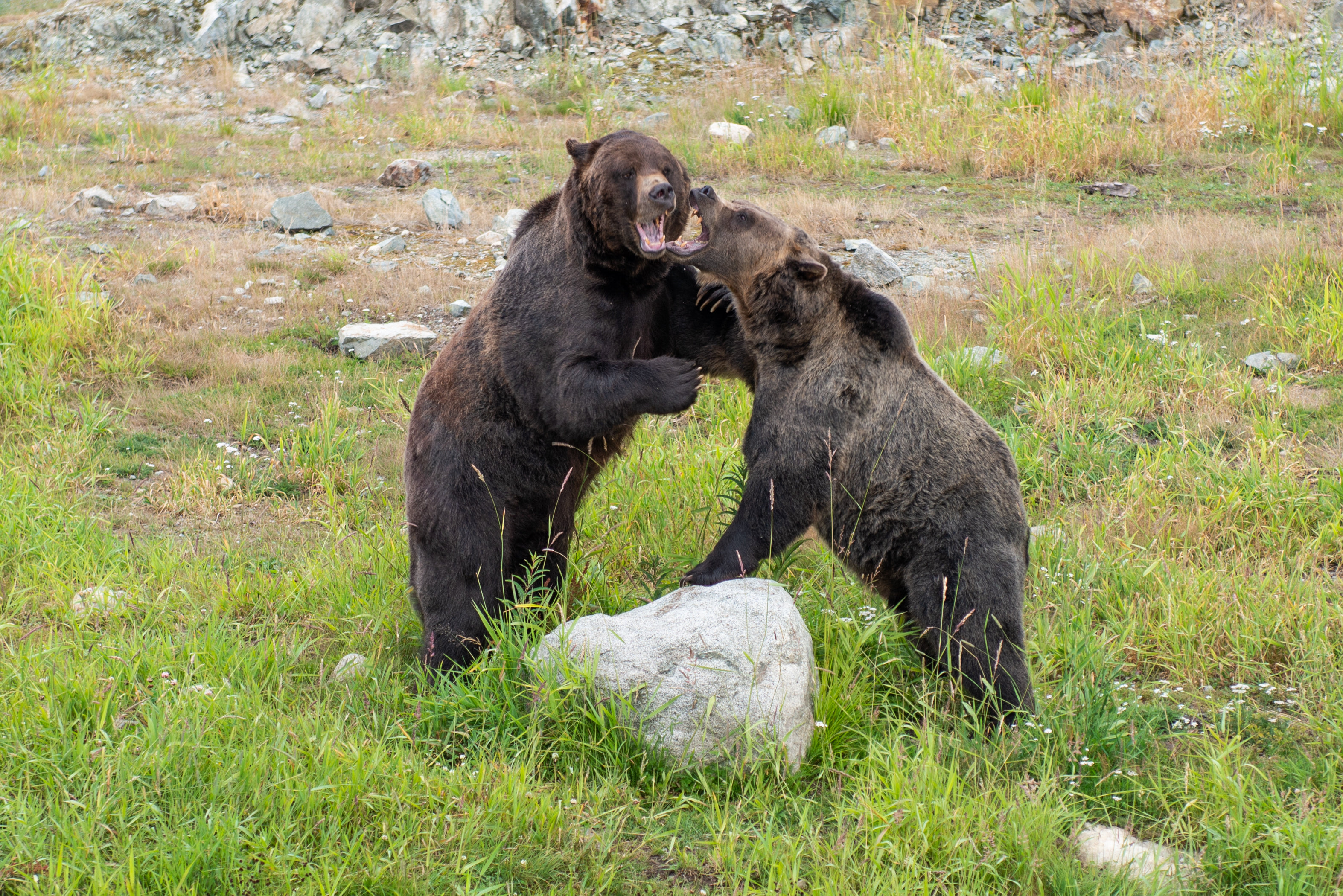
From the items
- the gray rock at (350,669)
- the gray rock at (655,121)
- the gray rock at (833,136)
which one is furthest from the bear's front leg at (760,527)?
the gray rock at (655,121)

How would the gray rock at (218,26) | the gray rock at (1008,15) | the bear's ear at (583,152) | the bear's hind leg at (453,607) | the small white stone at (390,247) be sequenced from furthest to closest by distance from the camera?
the gray rock at (218,26) < the gray rock at (1008,15) < the small white stone at (390,247) < the bear's ear at (583,152) < the bear's hind leg at (453,607)

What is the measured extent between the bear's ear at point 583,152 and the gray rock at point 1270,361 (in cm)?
399

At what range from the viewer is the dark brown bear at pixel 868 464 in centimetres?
370

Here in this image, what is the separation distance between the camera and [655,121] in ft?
41.7

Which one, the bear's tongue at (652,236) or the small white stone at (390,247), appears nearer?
the bear's tongue at (652,236)

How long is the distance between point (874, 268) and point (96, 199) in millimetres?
6894

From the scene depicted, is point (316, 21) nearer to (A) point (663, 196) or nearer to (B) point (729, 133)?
(B) point (729, 133)

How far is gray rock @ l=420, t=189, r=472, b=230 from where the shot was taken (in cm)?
975

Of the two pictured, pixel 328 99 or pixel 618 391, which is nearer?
pixel 618 391

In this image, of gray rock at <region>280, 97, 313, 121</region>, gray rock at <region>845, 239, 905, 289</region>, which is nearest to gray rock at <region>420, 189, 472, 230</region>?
gray rock at <region>845, 239, 905, 289</region>

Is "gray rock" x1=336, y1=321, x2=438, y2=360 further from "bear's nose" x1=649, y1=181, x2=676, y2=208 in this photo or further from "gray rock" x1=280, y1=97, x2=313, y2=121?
"gray rock" x1=280, y1=97, x2=313, y2=121

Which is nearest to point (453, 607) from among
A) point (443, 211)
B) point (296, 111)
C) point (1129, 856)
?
point (1129, 856)

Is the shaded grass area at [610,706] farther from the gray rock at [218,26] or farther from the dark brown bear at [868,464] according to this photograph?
the gray rock at [218,26]

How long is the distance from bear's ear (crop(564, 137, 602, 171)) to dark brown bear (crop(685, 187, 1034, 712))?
0.43 metres
